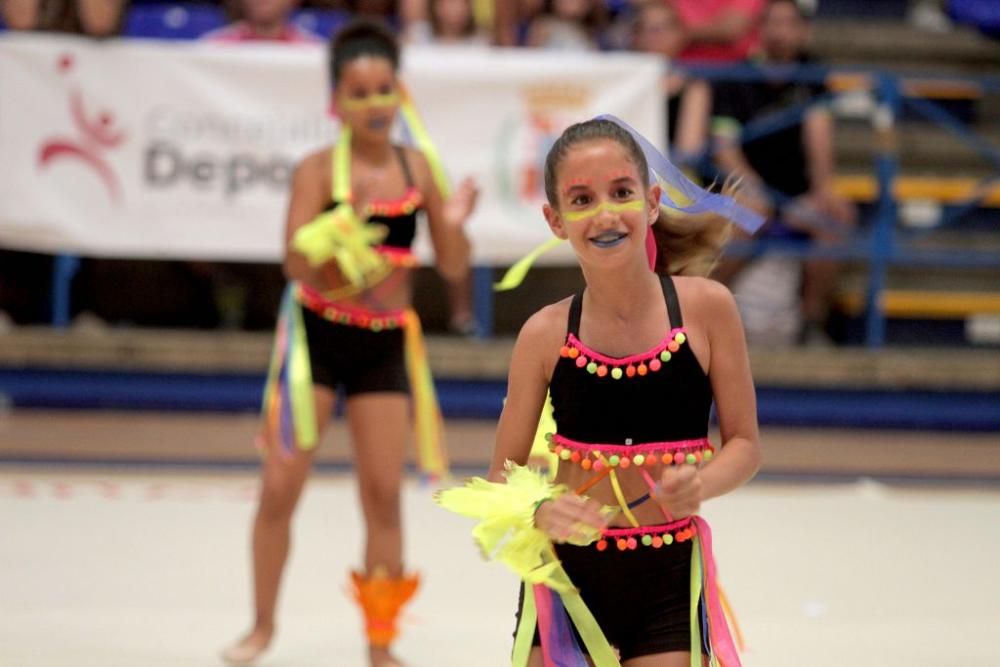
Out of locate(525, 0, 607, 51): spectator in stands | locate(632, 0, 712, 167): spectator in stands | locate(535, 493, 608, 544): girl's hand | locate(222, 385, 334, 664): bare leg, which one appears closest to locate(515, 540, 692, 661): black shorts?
locate(535, 493, 608, 544): girl's hand

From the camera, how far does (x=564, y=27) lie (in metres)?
8.23

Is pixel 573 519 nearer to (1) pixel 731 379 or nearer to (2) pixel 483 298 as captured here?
(1) pixel 731 379

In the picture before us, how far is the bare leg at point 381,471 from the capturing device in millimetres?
4117

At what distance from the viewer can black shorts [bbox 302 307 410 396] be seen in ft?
13.7

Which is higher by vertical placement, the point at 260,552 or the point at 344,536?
the point at 260,552

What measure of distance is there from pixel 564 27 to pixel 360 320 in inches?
176

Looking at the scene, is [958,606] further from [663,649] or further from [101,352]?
[101,352]

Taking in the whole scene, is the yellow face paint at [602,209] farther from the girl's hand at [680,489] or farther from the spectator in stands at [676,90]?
the spectator in stands at [676,90]

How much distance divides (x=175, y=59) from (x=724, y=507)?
3.61 m

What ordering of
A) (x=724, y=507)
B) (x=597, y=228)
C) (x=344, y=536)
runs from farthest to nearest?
(x=724, y=507) → (x=344, y=536) → (x=597, y=228)

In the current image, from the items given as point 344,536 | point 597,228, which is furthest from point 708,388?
A: point 344,536

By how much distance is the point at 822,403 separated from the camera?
7.68 m

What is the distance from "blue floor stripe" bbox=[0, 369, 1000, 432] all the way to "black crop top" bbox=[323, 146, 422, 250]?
3.37m

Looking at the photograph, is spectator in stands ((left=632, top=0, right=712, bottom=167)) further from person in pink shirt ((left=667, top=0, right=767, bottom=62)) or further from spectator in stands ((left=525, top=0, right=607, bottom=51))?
spectator in stands ((left=525, top=0, right=607, bottom=51))
